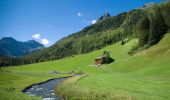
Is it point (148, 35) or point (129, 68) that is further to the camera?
point (148, 35)

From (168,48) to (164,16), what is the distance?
32625mm

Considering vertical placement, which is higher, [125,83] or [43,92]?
[125,83]

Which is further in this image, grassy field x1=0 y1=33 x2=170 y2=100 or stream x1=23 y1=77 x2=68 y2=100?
stream x1=23 y1=77 x2=68 y2=100

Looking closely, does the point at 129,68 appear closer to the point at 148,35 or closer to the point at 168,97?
the point at 148,35

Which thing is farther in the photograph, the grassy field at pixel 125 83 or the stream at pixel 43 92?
the stream at pixel 43 92

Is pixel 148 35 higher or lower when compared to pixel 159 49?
higher

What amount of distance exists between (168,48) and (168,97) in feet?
193

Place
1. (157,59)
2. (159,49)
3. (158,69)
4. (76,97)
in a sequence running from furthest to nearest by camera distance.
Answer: (159,49) < (157,59) < (158,69) < (76,97)

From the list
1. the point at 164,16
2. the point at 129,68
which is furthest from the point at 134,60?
the point at 164,16

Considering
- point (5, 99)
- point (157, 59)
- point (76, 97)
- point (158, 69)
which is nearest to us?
point (5, 99)

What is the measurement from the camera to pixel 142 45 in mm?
126750

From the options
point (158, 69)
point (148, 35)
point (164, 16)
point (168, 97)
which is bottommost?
point (168, 97)

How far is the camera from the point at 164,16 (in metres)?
124

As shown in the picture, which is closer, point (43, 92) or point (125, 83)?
point (43, 92)
